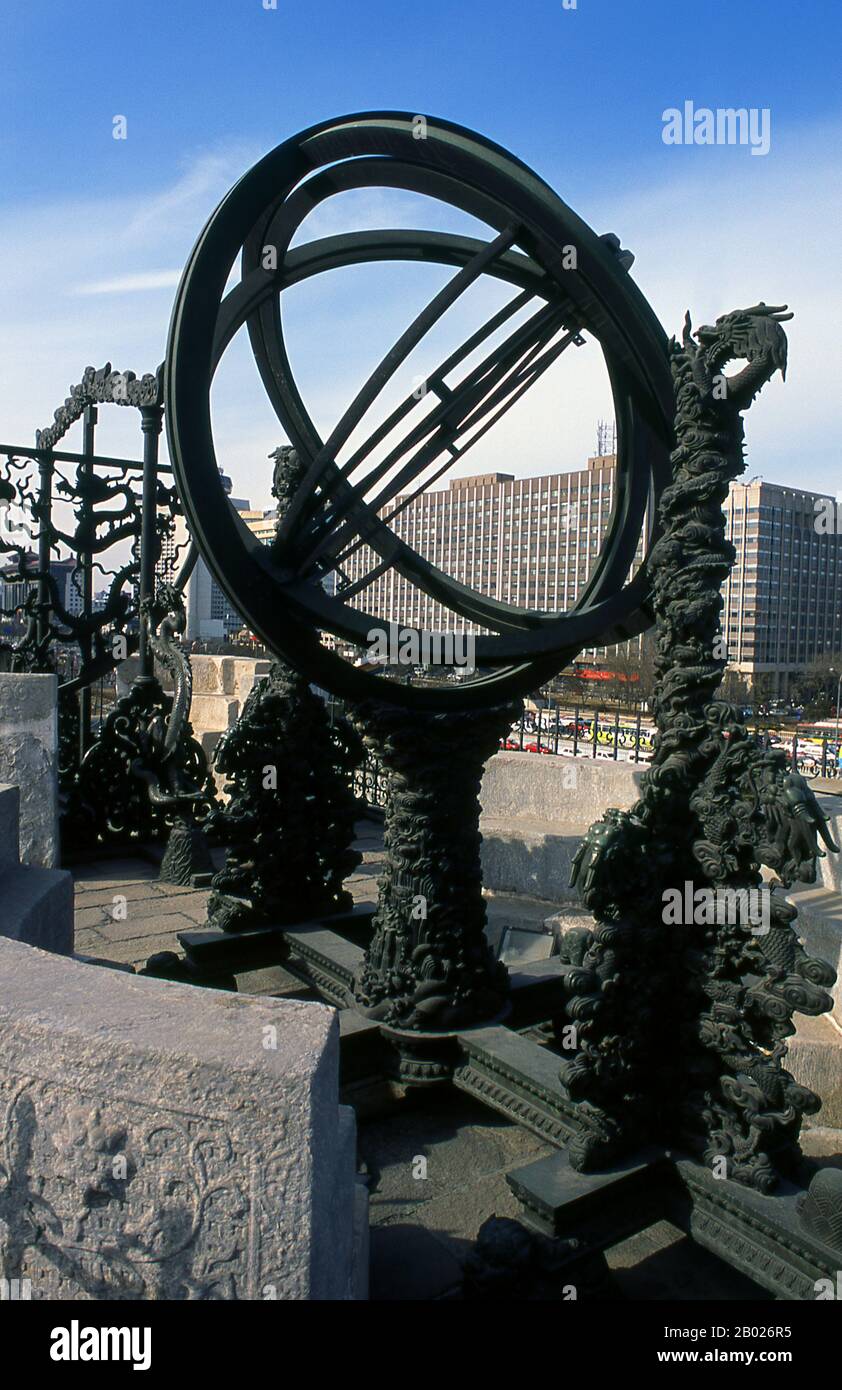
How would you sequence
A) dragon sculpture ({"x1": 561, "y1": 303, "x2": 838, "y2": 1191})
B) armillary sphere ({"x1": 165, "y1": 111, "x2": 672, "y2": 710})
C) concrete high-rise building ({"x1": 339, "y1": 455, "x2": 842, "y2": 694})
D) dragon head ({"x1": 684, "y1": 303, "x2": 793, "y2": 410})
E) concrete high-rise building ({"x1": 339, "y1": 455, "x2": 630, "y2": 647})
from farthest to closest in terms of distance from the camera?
concrete high-rise building ({"x1": 339, "y1": 455, "x2": 842, "y2": 694}), concrete high-rise building ({"x1": 339, "y1": 455, "x2": 630, "y2": 647}), armillary sphere ({"x1": 165, "y1": 111, "x2": 672, "y2": 710}), dragon head ({"x1": 684, "y1": 303, "x2": 793, "y2": 410}), dragon sculpture ({"x1": 561, "y1": 303, "x2": 838, "y2": 1191})

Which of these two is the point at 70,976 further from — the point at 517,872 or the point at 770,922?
the point at 517,872

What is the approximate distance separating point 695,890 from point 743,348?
1.89 metres

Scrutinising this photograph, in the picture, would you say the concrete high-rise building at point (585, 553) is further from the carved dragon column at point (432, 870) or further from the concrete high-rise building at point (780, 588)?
the carved dragon column at point (432, 870)

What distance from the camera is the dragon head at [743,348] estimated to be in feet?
10.7

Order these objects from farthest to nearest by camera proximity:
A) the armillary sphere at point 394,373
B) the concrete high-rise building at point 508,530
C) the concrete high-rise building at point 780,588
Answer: the concrete high-rise building at point 780,588 < the concrete high-rise building at point 508,530 < the armillary sphere at point 394,373

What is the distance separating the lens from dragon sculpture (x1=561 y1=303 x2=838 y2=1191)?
10.1 feet

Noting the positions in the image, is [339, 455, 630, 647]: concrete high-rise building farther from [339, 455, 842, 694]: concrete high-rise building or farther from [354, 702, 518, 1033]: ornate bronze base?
[354, 702, 518, 1033]: ornate bronze base

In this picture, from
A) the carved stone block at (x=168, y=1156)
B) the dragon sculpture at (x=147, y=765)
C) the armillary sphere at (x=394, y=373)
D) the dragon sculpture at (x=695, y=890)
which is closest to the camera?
the carved stone block at (x=168, y=1156)

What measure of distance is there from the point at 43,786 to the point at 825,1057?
18.3ft

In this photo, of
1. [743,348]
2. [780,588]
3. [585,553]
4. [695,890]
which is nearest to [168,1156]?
[695,890]

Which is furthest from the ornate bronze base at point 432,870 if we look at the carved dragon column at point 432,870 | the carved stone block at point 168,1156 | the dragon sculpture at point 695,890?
the carved stone block at point 168,1156

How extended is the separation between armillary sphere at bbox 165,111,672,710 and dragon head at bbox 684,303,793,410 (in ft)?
3.71

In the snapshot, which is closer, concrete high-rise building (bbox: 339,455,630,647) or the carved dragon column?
the carved dragon column

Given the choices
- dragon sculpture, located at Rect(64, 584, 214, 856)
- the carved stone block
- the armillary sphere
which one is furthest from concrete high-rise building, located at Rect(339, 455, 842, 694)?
the carved stone block
